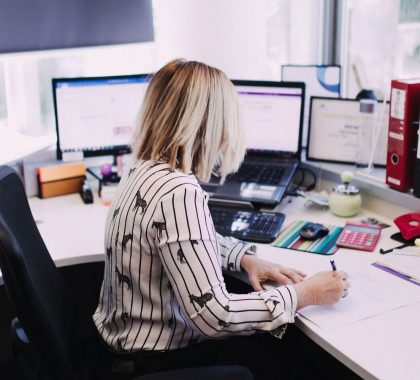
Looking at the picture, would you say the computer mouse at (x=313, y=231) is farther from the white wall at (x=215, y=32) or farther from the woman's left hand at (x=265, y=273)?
the white wall at (x=215, y=32)

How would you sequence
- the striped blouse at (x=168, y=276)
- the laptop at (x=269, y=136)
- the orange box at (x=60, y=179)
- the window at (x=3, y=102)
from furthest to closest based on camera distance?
the window at (x=3, y=102)
the orange box at (x=60, y=179)
the laptop at (x=269, y=136)
the striped blouse at (x=168, y=276)

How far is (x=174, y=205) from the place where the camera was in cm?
132

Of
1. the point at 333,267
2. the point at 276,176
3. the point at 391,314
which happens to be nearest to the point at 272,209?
the point at 276,176

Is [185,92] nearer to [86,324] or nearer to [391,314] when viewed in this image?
[391,314]

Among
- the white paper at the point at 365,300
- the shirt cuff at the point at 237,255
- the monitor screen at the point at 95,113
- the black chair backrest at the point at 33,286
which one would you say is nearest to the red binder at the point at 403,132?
the white paper at the point at 365,300

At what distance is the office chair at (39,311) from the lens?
1.20 meters

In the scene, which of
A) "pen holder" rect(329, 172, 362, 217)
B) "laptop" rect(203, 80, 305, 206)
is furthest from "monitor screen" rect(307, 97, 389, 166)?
"pen holder" rect(329, 172, 362, 217)

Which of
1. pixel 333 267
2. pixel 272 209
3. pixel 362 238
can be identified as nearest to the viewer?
pixel 333 267

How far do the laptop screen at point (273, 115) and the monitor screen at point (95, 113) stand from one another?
0.41 meters

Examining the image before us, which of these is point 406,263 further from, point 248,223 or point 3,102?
point 3,102

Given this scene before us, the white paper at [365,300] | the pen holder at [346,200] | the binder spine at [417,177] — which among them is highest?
the binder spine at [417,177]

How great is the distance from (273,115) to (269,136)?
83 mm

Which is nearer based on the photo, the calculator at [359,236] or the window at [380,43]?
the calculator at [359,236]

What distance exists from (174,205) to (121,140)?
1.20 meters
